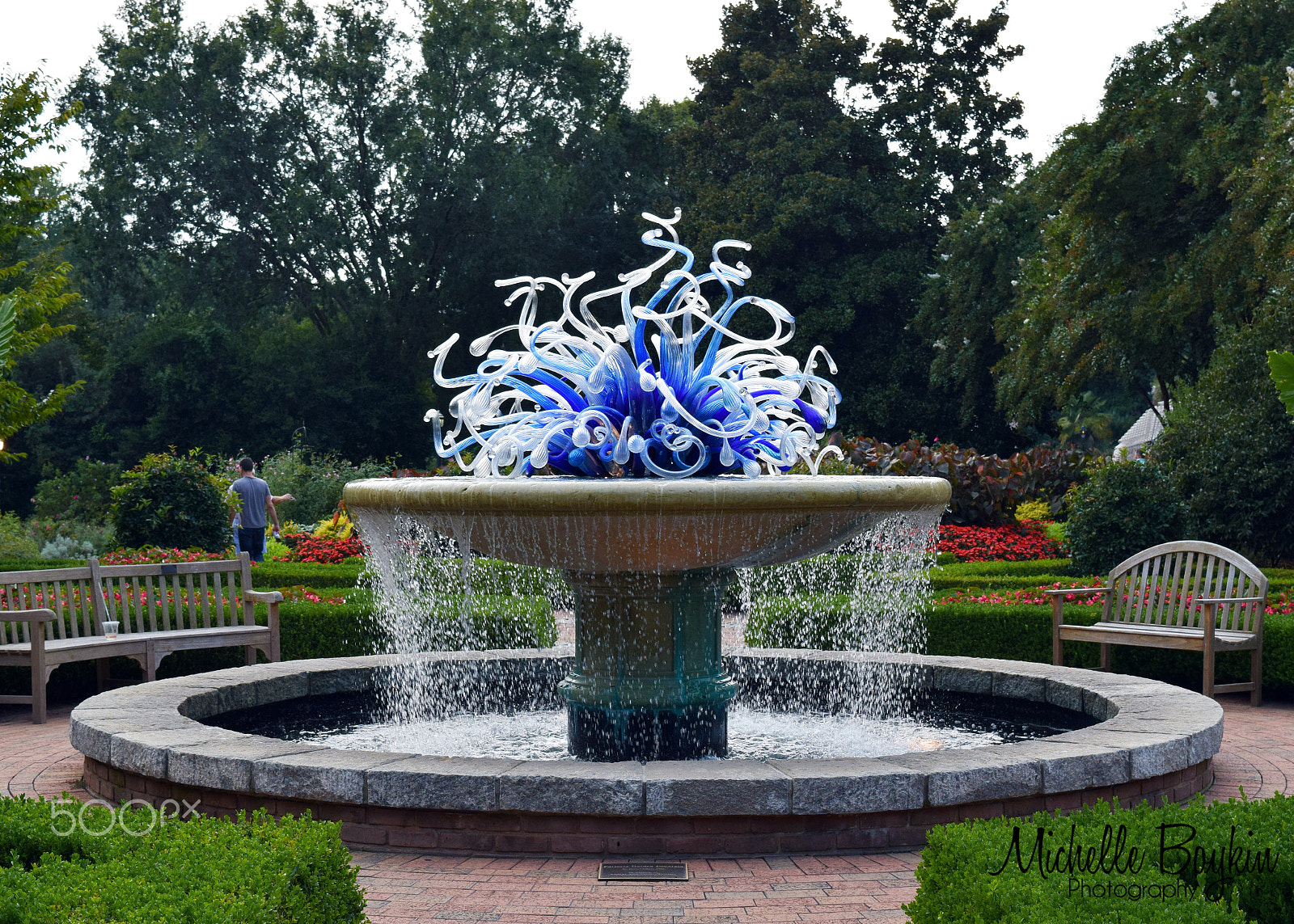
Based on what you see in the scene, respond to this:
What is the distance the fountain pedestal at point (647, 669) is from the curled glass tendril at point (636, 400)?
0.57 metres

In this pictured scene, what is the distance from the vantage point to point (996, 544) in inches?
642

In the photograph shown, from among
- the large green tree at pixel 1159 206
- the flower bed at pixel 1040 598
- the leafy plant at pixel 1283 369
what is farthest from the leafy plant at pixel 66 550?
the leafy plant at pixel 1283 369

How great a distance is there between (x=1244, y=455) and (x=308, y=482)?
16356mm

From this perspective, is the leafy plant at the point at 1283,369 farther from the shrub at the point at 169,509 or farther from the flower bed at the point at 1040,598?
the shrub at the point at 169,509

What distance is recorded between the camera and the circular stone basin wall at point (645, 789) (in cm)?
445

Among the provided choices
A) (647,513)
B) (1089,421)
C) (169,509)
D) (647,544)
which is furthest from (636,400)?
(1089,421)

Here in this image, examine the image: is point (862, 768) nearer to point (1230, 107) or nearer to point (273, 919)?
point (273, 919)

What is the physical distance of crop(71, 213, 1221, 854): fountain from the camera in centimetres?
450

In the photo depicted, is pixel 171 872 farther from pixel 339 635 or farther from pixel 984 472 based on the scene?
pixel 984 472

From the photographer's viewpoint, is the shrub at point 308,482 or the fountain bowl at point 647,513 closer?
the fountain bowl at point 647,513

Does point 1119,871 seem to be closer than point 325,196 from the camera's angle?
Yes

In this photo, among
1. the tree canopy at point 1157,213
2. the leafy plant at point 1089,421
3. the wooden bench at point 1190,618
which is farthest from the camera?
the leafy plant at point 1089,421

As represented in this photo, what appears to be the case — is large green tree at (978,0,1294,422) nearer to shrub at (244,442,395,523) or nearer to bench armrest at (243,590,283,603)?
shrub at (244,442,395,523)

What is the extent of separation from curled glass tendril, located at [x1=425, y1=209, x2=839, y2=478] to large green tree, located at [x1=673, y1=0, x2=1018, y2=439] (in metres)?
23.2
